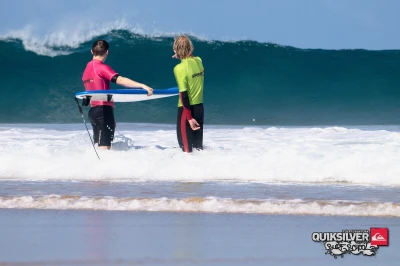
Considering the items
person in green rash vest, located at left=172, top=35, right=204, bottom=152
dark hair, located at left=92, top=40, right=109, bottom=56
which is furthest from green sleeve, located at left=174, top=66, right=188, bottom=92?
dark hair, located at left=92, top=40, right=109, bottom=56

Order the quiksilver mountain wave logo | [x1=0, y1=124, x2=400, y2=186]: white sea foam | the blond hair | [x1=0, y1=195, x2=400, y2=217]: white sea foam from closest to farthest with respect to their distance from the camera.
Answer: the quiksilver mountain wave logo
[x1=0, y1=195, x2=400, y2=217]: white sea foam
[x1=0, y1=124, x2=400, y2=186]: white sea foam
the blond hair

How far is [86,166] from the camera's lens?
6.45m

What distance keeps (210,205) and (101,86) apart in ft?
7.35

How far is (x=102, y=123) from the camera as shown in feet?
22.2

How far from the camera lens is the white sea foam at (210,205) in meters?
4.71

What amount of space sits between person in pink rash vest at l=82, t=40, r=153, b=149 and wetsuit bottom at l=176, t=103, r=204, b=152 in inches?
14.3

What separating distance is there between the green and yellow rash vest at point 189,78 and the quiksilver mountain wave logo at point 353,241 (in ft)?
9.13

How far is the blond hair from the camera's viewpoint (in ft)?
21.4

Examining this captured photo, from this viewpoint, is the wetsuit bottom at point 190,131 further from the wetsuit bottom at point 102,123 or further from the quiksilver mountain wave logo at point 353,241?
the quiksilver mountain wave logo at point 353,241

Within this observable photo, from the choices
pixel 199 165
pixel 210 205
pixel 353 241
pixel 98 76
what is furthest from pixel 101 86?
pixel 353 241

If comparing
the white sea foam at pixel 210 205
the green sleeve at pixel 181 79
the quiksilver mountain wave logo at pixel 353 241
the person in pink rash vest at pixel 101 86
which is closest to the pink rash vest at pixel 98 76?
the person in pink rash vest at pixel 101 86

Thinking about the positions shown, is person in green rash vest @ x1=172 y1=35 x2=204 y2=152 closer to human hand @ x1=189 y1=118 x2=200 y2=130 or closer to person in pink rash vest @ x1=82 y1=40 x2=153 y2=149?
human hand @ x1=189 y1=118 x2=200 y2=130

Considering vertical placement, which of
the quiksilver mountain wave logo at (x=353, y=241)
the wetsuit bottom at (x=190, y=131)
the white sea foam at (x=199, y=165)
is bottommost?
the quiksilver mountain wave logo at (x=353, y=241)

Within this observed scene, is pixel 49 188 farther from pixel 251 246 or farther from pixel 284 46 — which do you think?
pixel 284 46
